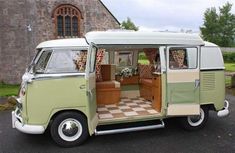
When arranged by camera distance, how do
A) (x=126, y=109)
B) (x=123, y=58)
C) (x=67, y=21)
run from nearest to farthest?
(x=126, y=109), (x=123, y=58), (x=67, y=21)

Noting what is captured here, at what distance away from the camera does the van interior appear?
698 cm

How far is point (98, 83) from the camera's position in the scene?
8297 millimetres

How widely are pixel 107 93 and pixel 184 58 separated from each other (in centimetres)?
260

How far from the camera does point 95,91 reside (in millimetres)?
6902

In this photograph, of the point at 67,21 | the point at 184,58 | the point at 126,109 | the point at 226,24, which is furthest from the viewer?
the point at 226,24

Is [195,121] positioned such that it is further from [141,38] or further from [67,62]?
[67,62]

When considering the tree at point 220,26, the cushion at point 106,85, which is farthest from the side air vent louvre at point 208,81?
the tree at point 220,26

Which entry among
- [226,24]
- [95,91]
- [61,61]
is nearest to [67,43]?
[61,61]

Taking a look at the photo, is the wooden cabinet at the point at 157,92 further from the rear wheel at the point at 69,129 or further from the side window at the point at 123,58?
the side window at the point at 123,58

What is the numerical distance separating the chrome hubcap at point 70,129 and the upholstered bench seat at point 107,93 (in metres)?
2.06

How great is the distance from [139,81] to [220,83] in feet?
9.68

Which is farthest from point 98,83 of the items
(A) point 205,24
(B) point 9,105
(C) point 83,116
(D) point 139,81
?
(A) point 205,24

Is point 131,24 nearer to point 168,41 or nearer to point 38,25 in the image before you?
point 38,25

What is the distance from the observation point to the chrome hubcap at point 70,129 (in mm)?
6031
